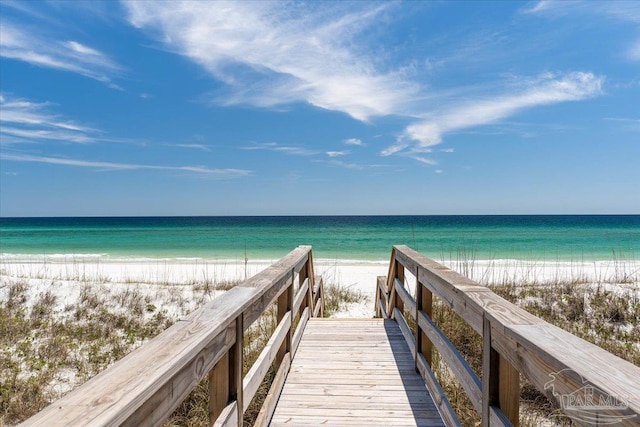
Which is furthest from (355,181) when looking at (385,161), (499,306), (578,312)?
(499,306)

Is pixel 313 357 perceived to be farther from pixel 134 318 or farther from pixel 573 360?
pixel 134 318

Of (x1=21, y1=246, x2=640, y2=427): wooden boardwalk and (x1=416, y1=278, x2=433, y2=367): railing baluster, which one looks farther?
(x1=416, y1=278, x2=433, y2=367): railing baluster

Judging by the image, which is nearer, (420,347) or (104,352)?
(420,347)

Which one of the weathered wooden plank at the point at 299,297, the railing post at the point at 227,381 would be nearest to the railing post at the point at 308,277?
the weathered wooden plank at the point at 299,297

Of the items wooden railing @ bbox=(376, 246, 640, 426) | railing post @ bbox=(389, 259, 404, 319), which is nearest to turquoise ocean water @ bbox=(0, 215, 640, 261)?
railing post @ bbox=(389, 259, 404, 319)

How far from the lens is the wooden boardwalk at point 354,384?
251 centimetres

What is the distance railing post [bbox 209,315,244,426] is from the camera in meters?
1.70

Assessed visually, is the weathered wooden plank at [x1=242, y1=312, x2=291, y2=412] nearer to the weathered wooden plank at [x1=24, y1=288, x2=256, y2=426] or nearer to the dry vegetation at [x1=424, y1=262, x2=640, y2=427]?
the weathered wooden plank at [x1=24, y1=288, x2=256, y2=426]

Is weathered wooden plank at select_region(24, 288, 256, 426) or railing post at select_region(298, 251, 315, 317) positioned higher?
weathered wooden plank at select_region(24, 288, 256, 426)

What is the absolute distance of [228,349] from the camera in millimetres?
1715

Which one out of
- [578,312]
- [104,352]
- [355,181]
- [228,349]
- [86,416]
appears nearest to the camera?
[86,416]

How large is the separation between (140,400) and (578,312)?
22.6 feet

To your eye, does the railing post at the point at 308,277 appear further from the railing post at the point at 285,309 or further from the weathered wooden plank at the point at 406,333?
the railing post at the point at 285,309

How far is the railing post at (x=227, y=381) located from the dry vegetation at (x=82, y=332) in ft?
4.11
